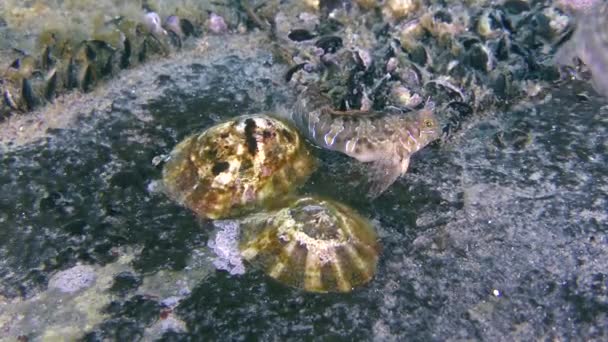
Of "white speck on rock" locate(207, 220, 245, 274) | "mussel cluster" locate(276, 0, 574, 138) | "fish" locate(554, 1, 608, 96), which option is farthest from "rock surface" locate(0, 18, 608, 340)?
"mussel cluster" locate(276, 0, 574, 138)

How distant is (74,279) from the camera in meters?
3.34

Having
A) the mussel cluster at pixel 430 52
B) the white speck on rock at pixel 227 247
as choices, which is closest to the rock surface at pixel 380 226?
the white speck on rock at pixel 227 247

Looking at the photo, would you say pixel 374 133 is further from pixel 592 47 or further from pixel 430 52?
pixel 592 47

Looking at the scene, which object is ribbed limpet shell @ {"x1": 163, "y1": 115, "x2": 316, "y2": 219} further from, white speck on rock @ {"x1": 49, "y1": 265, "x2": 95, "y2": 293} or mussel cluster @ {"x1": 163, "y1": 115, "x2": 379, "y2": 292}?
white speck on rock @ {"x1": 49, "y1": 265, "x2": 95, "y2": 293}

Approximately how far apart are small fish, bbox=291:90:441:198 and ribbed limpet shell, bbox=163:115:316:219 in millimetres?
437

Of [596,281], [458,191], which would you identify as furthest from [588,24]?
[596,281]

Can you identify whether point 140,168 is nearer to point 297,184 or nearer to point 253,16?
point 297,184

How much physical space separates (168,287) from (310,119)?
1.98 metres

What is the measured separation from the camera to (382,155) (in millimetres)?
4262

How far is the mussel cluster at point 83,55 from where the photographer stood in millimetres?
4887

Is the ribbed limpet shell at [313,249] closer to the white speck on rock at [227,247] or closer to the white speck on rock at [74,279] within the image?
the white speck on rock at [227,247]

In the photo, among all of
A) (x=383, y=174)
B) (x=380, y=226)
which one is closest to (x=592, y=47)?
Result: (x=383, y=174)

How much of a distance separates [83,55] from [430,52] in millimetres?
3827

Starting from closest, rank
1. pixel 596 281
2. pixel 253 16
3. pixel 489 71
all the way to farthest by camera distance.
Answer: pixel 596 281 < pixel 489 71 < pixel 253 16
